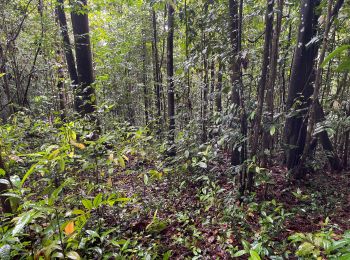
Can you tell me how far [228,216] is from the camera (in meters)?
3.02

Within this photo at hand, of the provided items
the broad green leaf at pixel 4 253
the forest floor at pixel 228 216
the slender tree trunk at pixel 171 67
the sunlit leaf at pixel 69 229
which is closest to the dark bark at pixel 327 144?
the forest floor at pixel 228 216

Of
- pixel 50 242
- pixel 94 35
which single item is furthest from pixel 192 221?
pixel 94 35

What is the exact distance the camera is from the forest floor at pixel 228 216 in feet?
8.90

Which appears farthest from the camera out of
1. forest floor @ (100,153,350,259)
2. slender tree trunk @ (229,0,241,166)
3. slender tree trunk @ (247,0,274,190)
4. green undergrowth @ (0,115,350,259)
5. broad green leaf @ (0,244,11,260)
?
slender tree trunk @ (229,0,241,166)

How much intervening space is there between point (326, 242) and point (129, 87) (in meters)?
8.39

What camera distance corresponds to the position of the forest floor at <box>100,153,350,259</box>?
2.71 m

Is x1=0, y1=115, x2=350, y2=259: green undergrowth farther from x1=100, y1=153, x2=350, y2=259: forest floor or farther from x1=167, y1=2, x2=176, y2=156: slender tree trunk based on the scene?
x1=167, y1=2, x2=176, y2=156: slender tree trunk

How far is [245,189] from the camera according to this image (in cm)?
349

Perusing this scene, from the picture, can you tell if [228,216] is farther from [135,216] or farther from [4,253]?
[4,253]

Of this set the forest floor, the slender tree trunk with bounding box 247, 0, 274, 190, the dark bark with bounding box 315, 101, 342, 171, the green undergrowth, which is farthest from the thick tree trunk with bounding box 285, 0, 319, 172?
the green undergrowth

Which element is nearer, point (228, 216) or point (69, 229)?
point (69, 229)

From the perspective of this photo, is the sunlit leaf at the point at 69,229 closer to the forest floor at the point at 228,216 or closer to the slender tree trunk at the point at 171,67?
the forest floor at the point at 228,216

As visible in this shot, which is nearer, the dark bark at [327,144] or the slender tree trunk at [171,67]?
the dark bark at [327,144]

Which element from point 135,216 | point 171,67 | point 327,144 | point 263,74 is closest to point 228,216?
point 135,216
